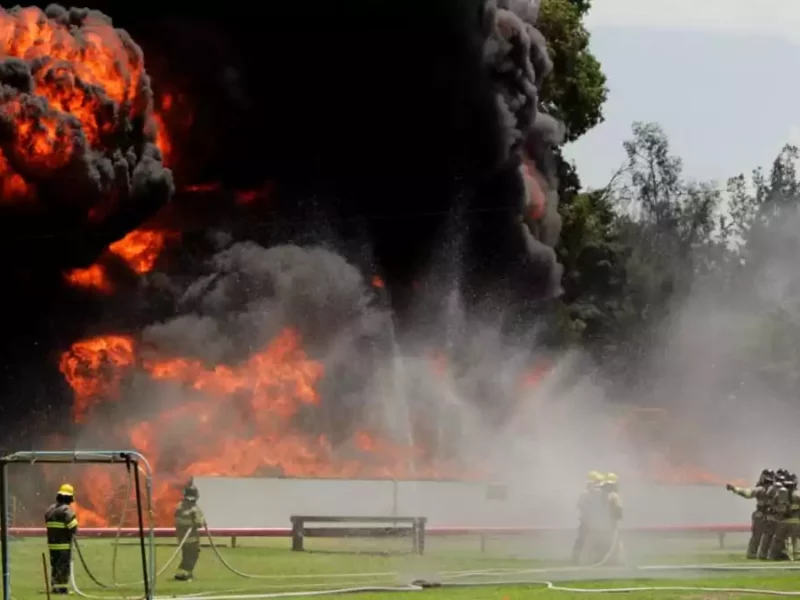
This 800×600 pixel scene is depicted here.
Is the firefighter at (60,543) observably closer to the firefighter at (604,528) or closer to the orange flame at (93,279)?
the firefighter at (604,528)

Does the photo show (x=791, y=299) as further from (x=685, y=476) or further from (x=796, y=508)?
(x=796, y=508)

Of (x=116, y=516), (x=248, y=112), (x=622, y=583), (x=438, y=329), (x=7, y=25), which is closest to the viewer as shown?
(x=622, y=583)

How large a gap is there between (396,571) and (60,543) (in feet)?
21.5

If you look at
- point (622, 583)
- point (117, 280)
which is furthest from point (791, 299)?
point (622, 583)

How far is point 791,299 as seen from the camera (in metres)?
67.6

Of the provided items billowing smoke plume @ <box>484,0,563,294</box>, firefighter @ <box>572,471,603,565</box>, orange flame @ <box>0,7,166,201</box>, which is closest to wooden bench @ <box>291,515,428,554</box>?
firefighter @ <box>572,471,603,565</box>

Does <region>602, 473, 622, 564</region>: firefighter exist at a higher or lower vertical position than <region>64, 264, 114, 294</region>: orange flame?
lower

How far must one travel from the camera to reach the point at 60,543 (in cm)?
2162

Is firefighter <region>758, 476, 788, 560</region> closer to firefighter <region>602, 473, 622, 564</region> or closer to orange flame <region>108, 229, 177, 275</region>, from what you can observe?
firefighter <region>602, 473, 622, 564</region>

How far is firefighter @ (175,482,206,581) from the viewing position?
78.8 ft

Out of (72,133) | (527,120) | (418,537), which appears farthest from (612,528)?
(527,120)

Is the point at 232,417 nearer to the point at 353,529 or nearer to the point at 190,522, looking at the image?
the point at 353,529

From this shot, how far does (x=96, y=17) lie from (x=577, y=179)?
29.6m

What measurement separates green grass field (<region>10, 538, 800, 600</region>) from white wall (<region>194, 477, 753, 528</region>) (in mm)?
888
